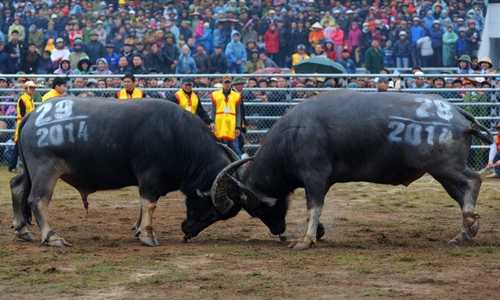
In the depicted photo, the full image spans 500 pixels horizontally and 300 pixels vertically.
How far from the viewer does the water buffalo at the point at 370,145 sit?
9.34 m

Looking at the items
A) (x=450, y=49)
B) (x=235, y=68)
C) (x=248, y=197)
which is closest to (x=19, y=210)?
(x=248, y=197)

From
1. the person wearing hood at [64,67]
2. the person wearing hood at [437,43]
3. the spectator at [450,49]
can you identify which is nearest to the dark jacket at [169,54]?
the person wearing hood at [64,67]

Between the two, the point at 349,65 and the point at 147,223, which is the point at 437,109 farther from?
the point at 349,65

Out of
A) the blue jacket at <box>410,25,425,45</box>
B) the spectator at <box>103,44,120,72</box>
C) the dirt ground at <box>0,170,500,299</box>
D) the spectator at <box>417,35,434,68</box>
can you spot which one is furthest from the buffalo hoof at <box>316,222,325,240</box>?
the blue jacket at <box>410,25,425,45</box>

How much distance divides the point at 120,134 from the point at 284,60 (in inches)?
659

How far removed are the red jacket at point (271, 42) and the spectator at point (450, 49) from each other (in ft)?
16.6

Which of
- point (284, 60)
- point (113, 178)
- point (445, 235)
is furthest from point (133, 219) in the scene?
point (284, 60)

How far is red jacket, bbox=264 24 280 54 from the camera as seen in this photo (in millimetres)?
25825

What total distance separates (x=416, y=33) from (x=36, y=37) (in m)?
12.0

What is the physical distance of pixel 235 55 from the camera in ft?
78.7

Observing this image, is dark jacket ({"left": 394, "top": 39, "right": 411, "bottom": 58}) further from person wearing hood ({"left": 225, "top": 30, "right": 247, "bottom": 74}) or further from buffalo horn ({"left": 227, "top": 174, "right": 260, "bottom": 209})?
buffalo horn ({"left": 227, "top": 174, "right": 260, "bottom": 209})

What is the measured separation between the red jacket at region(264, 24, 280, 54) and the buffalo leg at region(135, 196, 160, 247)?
16.6 meters

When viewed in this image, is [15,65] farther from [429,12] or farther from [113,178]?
[113,178]

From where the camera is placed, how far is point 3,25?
27922mm
